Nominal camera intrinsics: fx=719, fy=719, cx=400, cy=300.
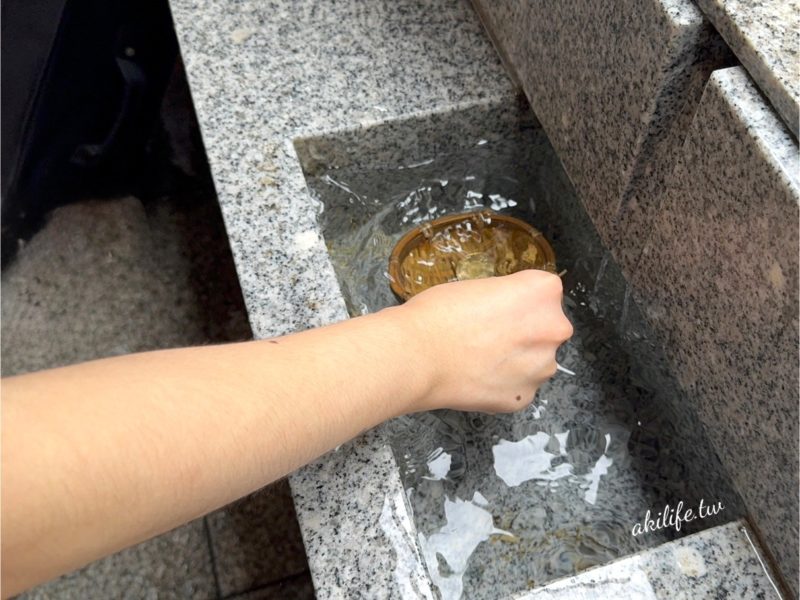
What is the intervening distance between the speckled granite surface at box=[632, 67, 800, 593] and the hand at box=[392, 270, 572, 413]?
0.14 m

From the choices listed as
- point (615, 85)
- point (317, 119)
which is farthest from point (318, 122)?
point (615, 85)

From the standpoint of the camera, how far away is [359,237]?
3.50ft

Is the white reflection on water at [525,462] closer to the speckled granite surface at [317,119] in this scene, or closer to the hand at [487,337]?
the hand at [487,337]

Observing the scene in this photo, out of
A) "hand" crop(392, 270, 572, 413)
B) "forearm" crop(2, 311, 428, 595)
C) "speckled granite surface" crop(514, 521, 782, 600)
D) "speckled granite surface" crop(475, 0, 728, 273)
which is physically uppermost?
"speckled granite surface" crop(475, 0, 728, 273)

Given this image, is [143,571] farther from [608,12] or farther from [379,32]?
[608,12]

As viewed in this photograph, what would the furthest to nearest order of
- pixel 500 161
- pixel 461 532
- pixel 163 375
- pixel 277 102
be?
pixel 500 161, pixel 277 102, pixel 461 532, pixel 163 375

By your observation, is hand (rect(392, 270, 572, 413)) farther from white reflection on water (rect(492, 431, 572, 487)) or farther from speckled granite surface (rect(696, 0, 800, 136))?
speckled granite surface (rect(696, 0, 800, 136))

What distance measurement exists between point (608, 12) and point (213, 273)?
107cm

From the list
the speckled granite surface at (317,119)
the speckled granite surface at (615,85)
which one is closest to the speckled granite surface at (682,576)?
the speckled granite surface at (317,119)

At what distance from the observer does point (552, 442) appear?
93cm

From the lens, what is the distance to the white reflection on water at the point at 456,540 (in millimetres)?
837

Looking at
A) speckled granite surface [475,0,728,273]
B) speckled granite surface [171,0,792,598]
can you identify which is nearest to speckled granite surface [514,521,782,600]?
speckled granite surface [171,0,792,598]

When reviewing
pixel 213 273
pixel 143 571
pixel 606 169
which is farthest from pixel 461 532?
pixel 213 273

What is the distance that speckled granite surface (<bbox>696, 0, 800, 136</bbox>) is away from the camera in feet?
1.98
